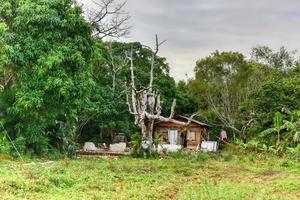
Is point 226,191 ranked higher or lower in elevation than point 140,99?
lower

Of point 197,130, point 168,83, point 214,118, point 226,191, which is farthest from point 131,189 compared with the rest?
point 214,118

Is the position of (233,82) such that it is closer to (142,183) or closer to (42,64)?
(42,64)

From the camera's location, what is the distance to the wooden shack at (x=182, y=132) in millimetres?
36250

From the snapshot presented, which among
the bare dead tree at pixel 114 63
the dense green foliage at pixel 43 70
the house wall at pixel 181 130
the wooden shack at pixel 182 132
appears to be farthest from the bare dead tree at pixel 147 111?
the house wall at pixel 181 130

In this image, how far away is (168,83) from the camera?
34812mm

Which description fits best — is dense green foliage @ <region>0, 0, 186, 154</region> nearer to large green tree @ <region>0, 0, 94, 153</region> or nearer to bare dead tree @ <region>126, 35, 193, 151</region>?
large green tree @ <region>0, 0, 94, 153</region>

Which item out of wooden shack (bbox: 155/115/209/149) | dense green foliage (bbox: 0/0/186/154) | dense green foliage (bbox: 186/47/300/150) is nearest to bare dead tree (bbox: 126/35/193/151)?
dense green foliage (bbox: 0/0/186/154)

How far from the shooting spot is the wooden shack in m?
36.2

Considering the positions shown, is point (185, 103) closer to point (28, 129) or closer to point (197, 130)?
point (197, 130)

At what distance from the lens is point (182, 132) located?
36531 mm

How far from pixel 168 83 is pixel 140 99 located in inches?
466

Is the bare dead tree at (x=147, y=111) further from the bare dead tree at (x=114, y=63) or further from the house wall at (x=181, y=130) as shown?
the house wall at (x=181, y=130)

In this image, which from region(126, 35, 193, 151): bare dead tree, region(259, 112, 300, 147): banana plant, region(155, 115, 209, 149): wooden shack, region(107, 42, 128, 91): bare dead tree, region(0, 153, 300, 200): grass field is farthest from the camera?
region(155, 115, 209, 149): wooden shack

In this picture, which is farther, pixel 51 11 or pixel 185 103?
pixel 185 103
